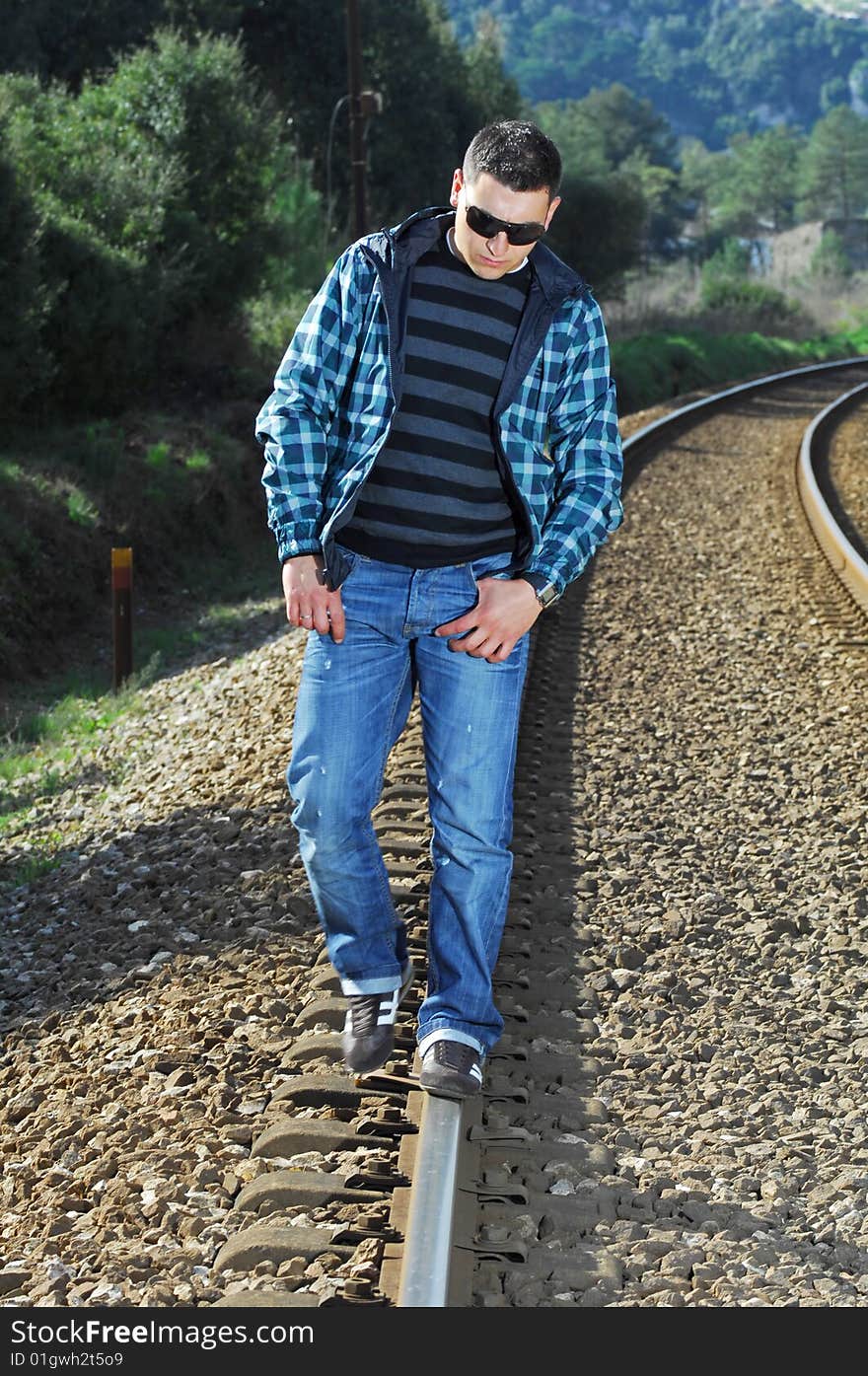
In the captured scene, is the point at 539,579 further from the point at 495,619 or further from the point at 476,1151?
the point at 476,1151

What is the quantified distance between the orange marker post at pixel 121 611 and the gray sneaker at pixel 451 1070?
7260 mm

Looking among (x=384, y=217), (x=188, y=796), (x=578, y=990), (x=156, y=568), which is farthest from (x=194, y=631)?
(x=384, y=217)

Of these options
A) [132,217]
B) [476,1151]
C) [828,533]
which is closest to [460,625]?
[476,1151]

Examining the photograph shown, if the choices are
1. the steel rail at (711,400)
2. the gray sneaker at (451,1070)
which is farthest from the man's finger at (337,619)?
the steel rail at (711,400)

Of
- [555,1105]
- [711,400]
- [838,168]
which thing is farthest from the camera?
[838,168]

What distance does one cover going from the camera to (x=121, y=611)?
10.4m

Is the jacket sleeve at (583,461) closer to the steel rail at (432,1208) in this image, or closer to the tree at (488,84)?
the steel rail at (432,1208)

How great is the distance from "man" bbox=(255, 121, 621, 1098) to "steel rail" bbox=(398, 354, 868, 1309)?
0.10 metres

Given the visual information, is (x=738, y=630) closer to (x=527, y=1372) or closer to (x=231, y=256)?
(x=527, y=1372)

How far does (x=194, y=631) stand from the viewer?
12.4m

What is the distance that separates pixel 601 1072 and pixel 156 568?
1086cm

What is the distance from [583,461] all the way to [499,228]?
538 mm

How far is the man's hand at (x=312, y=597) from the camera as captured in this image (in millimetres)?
3133

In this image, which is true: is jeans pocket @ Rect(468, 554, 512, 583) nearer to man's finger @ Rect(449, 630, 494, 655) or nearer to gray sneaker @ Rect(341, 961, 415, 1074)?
man's finger @ Rect(449, 630, 494, 655)
